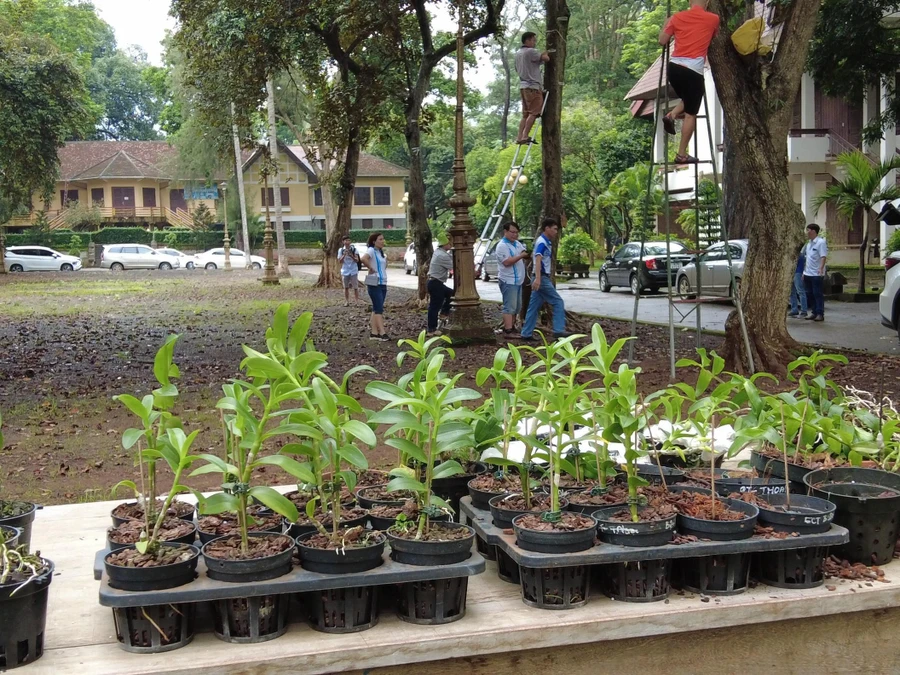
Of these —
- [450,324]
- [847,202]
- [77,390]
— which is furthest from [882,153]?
[77,390]

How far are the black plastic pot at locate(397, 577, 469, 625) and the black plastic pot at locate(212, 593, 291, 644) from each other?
0.41 m

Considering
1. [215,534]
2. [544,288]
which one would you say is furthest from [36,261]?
[215,534]

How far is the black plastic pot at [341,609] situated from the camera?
2.96 metres

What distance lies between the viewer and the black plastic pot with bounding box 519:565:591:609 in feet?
10.1

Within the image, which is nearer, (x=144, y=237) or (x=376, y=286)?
(x=376, y=286)

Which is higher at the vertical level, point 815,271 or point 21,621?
point 815,271

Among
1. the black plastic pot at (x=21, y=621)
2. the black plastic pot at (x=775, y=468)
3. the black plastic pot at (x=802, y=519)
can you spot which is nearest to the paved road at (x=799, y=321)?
the black plastic pot at (x=775, y=468)

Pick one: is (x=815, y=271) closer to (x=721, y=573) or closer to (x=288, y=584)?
(x=721, y=573)

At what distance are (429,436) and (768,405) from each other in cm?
177

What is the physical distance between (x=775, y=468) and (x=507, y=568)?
55.9 inches

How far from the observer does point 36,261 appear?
50.5 metres

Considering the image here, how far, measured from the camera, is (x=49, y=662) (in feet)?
9.00

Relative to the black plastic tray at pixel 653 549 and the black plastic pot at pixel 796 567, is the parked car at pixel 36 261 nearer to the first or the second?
the black plastic tray at pixel 653 549

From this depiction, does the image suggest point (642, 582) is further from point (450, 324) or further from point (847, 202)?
point (847, 202)
